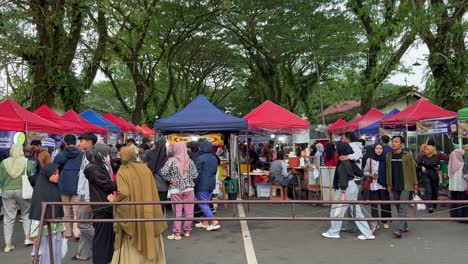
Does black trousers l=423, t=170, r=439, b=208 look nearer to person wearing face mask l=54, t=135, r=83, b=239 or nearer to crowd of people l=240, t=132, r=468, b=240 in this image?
crowd of people l=240, t=132, r=468, b=240

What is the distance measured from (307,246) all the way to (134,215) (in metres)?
3.07

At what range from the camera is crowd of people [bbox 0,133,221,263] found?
5.11 meters

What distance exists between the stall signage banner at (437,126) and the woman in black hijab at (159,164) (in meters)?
7.57

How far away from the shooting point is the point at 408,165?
763 cm

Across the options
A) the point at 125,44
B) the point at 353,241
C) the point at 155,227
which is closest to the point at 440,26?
the point at 353,241

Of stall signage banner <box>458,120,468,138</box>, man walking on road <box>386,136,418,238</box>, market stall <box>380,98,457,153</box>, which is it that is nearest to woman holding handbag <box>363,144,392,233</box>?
man walking on road <box>386,136,418,238</box>

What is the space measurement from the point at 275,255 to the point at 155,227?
2.03 m

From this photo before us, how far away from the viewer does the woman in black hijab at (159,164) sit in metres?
8.00

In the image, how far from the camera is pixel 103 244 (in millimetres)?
5434

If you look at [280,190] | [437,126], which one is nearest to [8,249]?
[280,190]

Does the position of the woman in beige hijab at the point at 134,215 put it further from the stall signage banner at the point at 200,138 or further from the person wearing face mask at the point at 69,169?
the stall signage banner at the point at 200,138

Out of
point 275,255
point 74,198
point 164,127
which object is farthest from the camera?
point 164,127

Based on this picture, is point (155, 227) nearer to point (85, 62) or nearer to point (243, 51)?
point (85, 62)

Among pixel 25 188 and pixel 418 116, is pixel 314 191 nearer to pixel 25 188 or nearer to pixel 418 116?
pixel 418 116
